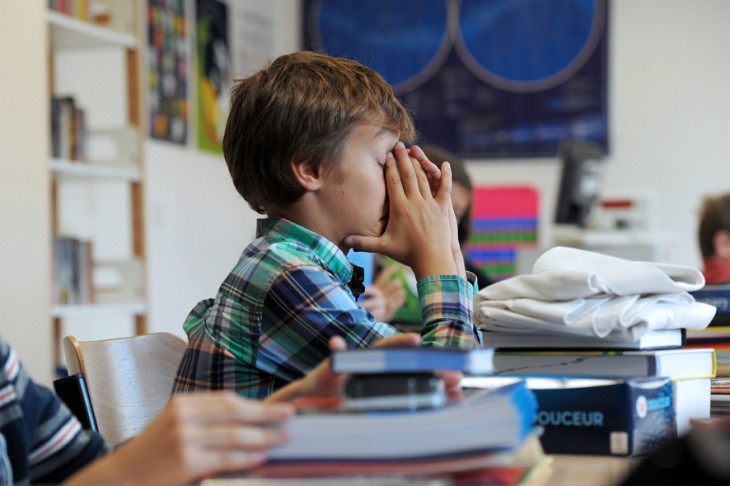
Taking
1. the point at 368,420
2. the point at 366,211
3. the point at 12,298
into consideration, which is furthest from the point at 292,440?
the point at 12,298

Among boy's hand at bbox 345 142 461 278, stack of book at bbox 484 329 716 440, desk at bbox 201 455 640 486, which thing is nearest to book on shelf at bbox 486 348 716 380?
stack of book at bbox 484 329 716 440

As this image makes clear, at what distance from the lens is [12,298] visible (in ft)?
10.1

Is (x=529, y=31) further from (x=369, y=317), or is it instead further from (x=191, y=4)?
(x=369, y=317)

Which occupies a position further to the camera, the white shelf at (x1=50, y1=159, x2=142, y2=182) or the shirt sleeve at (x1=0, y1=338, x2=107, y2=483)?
the white shelf at (x1=50, y1=159, x2=142, y2=182)

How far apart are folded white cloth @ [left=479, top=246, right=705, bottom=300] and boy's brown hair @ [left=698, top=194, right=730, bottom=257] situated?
296 cm

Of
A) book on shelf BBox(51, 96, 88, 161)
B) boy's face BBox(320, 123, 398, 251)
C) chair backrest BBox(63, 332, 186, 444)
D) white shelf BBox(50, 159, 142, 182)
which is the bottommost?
chair backrest BBox(63, 332, 186, 444)

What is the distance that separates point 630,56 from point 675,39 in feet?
0.93

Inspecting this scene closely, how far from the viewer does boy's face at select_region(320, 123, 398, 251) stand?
1.42 metres

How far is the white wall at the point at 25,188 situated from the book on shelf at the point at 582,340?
226 centimetres

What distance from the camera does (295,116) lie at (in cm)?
141

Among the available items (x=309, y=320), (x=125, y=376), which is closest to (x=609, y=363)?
(x=309, y=320)

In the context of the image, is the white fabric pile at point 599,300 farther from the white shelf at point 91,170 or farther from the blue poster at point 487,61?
the blue poster at point 487,61

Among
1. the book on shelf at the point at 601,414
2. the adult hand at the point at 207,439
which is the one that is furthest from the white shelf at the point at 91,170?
the adult hand at the point at 207,439

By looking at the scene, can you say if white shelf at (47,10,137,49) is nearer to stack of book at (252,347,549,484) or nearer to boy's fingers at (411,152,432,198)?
boy's fingers at (411,152,432,198)
